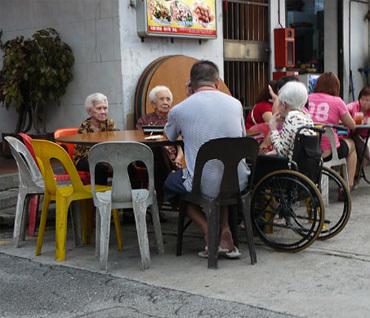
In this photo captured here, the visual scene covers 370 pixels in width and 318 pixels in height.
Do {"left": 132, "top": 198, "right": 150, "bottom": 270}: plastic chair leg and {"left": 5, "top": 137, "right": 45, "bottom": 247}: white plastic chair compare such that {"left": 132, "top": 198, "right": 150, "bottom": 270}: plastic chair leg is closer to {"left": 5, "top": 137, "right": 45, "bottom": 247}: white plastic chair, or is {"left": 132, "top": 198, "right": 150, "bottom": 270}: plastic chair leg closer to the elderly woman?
{"left": 5, "top": 137, "right": 45, "bottom": 247}: white plastic chair

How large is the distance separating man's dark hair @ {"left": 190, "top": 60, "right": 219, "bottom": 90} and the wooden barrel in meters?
3.59

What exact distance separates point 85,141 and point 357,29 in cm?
994

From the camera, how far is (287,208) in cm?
520

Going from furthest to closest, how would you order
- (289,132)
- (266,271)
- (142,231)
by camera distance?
(289,132) → (142,231) → (266,271)

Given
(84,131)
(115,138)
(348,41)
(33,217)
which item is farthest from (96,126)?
(348,41)

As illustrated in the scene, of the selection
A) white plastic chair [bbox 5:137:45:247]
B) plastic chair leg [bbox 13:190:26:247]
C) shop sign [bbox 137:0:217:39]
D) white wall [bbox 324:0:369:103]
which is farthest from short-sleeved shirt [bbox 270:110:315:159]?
Answer: white wall [bbox 324:0:369:103]

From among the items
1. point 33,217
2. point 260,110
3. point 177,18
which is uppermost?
point 177,18

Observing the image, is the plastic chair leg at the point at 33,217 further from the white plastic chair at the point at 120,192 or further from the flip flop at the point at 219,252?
the flip flop at the point at 219,252

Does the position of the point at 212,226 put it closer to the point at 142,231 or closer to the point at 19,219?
the point at 142,231

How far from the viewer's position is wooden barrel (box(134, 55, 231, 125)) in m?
Answer: 8.70

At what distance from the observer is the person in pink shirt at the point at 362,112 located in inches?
299

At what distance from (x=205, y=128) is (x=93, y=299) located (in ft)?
4.94

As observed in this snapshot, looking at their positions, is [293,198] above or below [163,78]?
below

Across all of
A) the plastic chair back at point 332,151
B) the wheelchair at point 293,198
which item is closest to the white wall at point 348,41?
the plastic chair back at point 332,151
